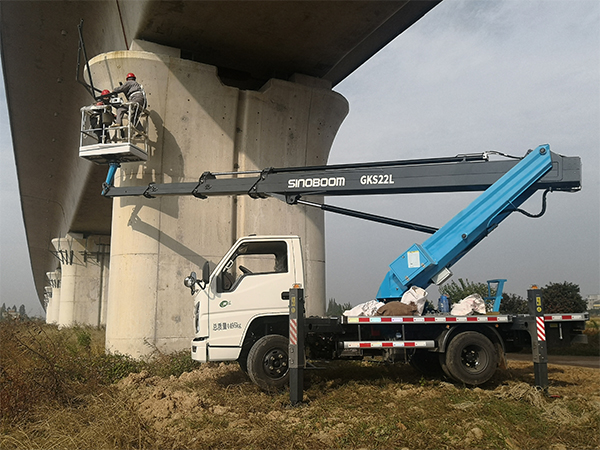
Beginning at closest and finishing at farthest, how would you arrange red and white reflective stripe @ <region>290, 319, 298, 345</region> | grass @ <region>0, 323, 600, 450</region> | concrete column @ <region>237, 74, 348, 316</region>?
grass @ <region>0, 323, 600, 450</region>, red and white reflective stripe @ <region>290, 319, 298, 345</region>, concrete column @ <region>237, 74, 348, 316</region>

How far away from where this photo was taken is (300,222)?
1353 cm

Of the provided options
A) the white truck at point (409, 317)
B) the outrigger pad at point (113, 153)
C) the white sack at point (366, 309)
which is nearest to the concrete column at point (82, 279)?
the outrigger pad at point (113, 153)

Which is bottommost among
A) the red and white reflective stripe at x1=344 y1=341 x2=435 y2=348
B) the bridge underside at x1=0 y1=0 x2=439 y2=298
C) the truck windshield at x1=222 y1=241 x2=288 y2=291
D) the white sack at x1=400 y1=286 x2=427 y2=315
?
the red and white reflective stripe at x1=344 y1=341 x2=435 y2=348

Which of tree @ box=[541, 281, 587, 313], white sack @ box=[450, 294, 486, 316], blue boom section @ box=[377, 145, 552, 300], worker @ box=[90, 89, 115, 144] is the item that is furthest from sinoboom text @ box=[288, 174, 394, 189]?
tree @ box=[541, 281, 587, 313]

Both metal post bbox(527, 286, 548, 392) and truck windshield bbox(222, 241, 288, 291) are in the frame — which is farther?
truck windshield bbox(222, 241, 288, 291)

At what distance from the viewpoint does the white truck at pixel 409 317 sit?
8305 millimetres

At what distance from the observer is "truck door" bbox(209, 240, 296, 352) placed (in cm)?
845

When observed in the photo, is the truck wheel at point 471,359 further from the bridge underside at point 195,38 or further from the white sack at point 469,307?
the bridge underside at point 195,38

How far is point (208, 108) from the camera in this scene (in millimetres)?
12984

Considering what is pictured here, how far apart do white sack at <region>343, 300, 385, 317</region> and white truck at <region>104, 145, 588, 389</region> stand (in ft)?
1.16

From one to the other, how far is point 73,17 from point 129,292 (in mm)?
9450

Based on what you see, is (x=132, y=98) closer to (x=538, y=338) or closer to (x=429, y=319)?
(x=429, y=319)

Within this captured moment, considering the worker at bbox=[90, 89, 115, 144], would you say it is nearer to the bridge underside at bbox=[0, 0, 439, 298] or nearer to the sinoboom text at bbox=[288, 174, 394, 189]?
the bridge underside at bbox=[0, 0, 439, 298]

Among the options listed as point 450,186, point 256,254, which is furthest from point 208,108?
point 450,186
